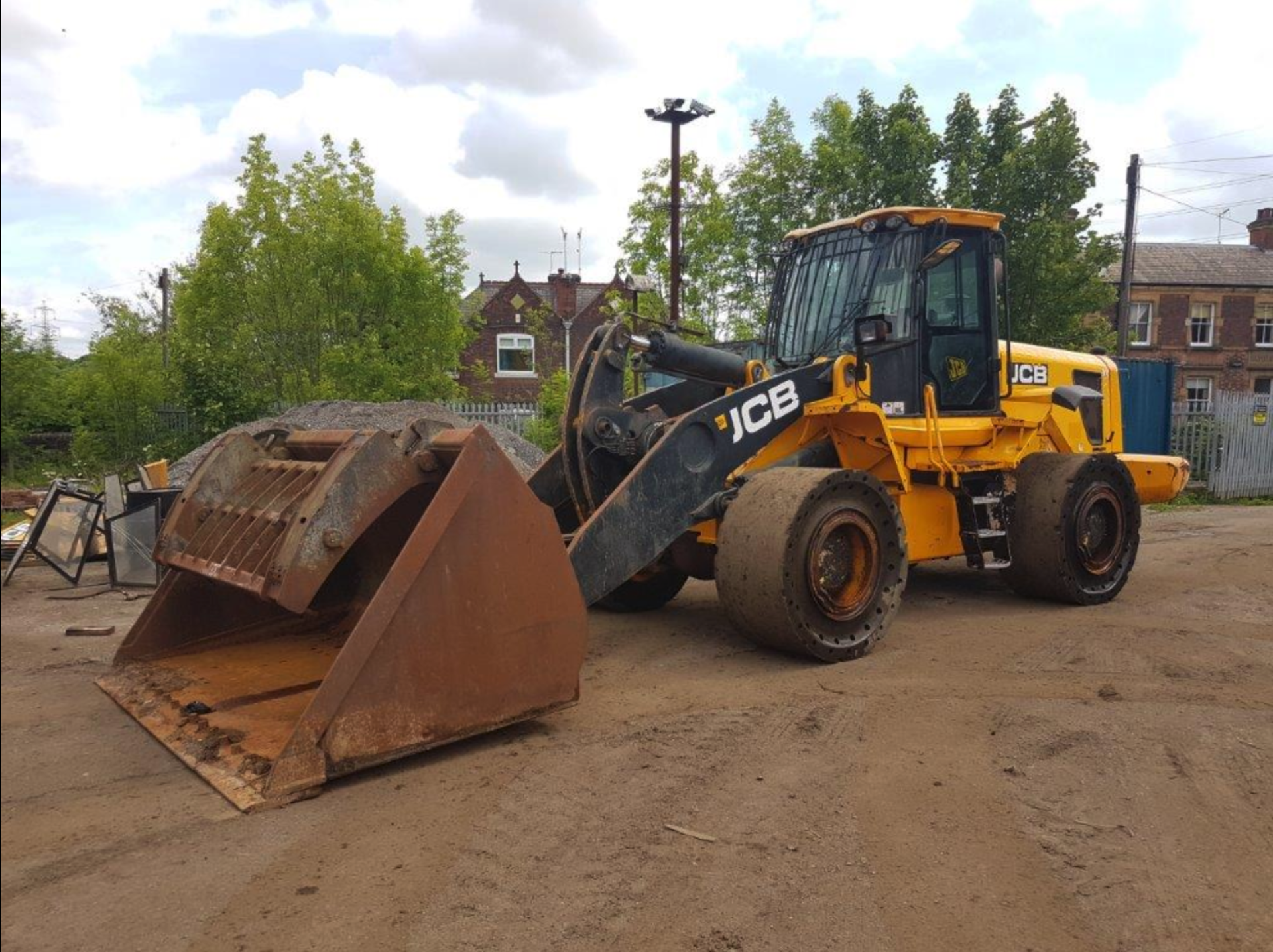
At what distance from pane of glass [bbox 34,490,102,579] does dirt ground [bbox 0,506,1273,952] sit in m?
4.84

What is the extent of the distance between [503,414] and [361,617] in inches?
620

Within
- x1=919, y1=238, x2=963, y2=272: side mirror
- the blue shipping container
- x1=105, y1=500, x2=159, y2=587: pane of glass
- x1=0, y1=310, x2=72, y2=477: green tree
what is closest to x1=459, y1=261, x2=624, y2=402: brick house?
the blue shipping container

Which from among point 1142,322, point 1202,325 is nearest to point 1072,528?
point 1142,322

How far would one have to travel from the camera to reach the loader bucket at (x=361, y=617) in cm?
390

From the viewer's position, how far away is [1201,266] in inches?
1465

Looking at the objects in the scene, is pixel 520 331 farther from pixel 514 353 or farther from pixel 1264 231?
pixel 1264 231

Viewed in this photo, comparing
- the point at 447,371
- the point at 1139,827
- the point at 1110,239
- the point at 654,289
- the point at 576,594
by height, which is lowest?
the point at 1139,827

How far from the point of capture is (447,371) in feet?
68.2

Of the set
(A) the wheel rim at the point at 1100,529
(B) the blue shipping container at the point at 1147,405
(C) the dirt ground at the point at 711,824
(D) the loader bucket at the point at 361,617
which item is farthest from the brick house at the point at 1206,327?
(D) the loader bucket at the point at 361,617

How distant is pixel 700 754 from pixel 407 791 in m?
1.31

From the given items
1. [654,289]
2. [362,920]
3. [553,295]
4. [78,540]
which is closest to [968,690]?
[362,920]

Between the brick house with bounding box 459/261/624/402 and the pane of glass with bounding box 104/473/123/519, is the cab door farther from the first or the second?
the brick house with bounding box 459/261/624/402

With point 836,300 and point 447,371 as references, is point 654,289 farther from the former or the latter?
point 836,300

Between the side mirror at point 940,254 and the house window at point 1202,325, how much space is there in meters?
34.1
